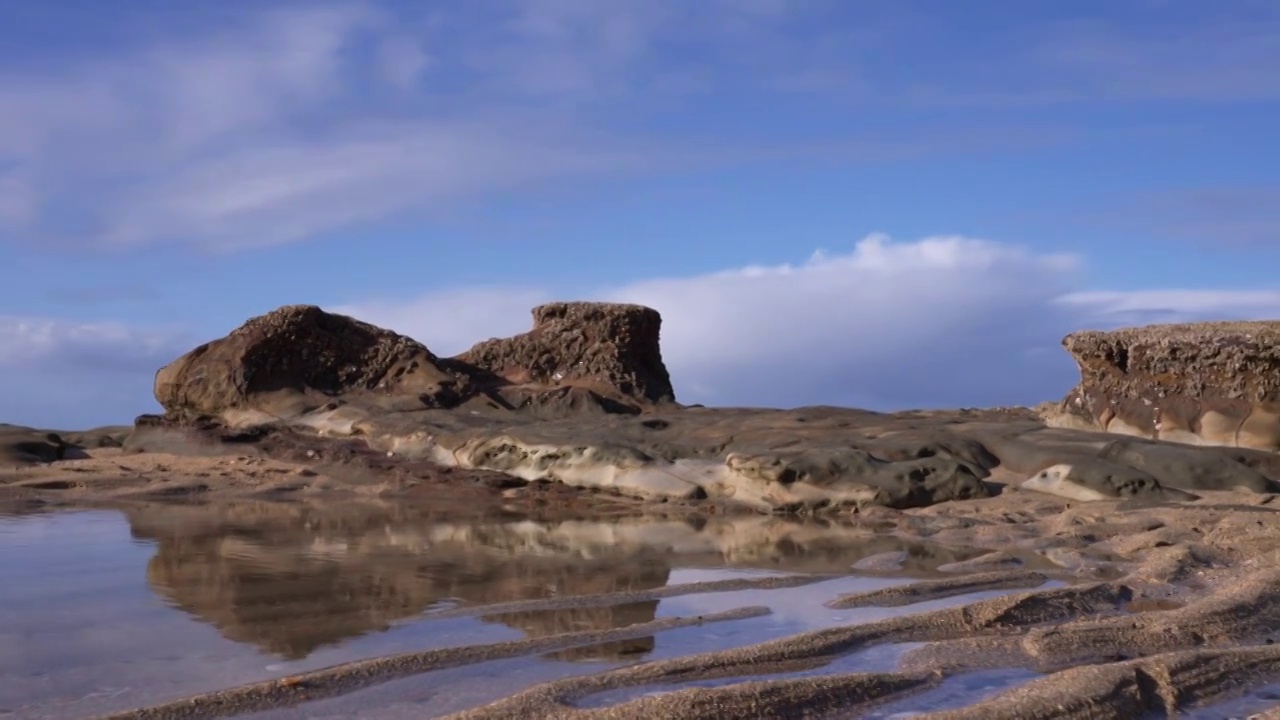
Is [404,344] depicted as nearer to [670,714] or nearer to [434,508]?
[434,508]

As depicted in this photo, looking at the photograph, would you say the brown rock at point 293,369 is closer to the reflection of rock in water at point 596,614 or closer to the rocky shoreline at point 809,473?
the rocky shoreline at point 809,473

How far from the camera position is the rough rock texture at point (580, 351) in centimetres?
1708

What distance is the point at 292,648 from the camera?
5242 millimetres

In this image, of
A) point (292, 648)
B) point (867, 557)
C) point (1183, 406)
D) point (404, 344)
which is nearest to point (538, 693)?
point (292, 648)

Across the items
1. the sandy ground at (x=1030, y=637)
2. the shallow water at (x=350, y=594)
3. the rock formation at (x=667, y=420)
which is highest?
the rock formation at (x=667, y=420)

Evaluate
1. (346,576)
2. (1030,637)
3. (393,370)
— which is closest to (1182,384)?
(1030,637)

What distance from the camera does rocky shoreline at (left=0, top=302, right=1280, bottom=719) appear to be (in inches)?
185

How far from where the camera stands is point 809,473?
11.5 meters

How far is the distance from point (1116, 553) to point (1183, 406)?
15.4 ft

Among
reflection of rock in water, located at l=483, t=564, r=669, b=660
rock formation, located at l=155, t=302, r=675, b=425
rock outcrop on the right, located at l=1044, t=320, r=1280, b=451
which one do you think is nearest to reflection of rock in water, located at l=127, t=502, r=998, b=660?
reflection of rock in water, located at l=483, t=564, r=669, b=660

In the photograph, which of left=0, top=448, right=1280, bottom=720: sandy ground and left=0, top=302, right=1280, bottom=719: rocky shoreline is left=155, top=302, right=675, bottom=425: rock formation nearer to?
left=0, top=302, right=1280, bottom=719: rocky shoreline

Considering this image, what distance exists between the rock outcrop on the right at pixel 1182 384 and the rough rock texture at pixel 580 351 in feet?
20.2

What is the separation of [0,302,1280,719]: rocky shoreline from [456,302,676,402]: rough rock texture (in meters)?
0.04

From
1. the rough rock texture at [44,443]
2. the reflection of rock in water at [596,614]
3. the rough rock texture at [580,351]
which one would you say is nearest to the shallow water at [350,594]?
the reflection of rock in water at [596,614]
